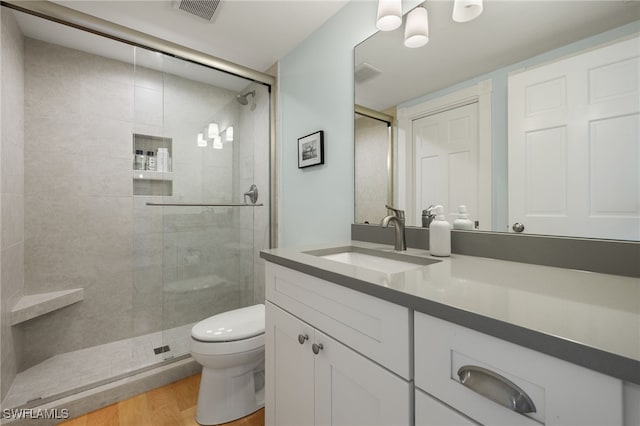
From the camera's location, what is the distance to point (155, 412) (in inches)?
59.8

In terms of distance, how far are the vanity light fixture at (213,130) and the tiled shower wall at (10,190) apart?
1.04 metres

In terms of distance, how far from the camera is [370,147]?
1.51 meters

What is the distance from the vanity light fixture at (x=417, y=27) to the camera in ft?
4.04

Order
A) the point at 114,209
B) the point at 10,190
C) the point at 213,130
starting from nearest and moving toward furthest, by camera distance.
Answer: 1. the point at 10,190
2. the point at 213,130
3. the point at 114,209

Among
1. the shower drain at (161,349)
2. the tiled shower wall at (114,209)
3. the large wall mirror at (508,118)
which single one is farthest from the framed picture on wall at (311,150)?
the shower drain at (161,349)

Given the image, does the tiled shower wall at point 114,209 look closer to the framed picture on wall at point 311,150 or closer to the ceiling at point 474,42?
the framed picture on wall at point 311,150

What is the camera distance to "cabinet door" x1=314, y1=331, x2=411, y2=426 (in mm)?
648

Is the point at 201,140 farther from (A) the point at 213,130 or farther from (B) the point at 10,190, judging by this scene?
(B) the point at 10,190

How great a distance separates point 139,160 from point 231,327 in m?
1.44

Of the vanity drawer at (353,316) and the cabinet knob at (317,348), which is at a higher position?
the vanity drawer at (353,316)

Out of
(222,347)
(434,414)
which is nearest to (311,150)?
(222,347)

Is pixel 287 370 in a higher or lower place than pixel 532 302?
lower

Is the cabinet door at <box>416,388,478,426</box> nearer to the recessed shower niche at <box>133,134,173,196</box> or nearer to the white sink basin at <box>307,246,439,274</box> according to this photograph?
the white sink basin at <box>307,246,439,274</box>

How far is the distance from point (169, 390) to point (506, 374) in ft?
6.30
